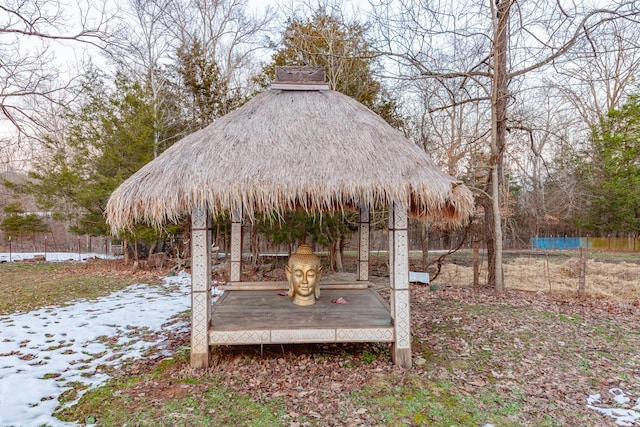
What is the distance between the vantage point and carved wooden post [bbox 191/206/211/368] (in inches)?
149

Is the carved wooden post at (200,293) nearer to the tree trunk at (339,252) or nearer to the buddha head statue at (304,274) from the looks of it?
the buddha head statue at (304,274)

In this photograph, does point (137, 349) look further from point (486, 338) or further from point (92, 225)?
point (92, 225)

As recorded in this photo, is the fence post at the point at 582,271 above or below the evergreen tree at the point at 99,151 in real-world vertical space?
below

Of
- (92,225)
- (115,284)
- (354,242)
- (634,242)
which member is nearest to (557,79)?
(354,242)

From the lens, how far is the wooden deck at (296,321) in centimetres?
381

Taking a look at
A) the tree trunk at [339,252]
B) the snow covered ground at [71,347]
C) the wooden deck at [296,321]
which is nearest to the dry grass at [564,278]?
the tree trunk at [339,252]

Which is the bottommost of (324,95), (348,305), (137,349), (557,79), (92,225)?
(137,349)

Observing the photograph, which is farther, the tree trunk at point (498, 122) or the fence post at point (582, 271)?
the fence post at point (582, 271)

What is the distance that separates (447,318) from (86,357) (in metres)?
5.01

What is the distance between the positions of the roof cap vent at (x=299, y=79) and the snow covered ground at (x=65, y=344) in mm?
4011

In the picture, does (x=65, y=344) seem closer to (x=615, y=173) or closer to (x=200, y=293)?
(x=200, y=293)

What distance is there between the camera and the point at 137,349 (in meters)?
4.58

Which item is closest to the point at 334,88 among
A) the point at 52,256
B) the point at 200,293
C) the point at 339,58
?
the point at 339,58

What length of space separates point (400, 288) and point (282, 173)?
1.80 m
